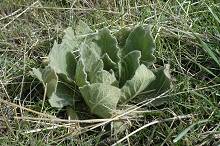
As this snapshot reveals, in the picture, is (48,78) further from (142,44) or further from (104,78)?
(142,44)

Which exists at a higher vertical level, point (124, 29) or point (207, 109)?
point (124, 29)

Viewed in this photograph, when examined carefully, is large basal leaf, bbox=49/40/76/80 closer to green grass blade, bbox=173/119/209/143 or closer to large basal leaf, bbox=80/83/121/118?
large basal leaf, bbox=80/83/121/118

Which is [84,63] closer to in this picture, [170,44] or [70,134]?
[70,134]

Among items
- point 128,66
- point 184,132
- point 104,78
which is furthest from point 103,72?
point 184,132

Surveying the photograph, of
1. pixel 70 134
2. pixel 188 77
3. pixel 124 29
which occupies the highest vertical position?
pixel 124 29

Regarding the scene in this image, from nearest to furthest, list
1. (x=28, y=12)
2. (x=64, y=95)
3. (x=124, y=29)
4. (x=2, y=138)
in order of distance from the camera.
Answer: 1. (x=2, y=138)
2. (x=64, y=95)
3. (x=124, y=29)
4. (x=28, y=12)

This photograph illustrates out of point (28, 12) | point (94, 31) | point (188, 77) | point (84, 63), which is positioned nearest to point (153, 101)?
point (188, 77)

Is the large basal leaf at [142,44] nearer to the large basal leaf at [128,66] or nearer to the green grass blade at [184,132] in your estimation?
the large basal leaf at [128,66]
